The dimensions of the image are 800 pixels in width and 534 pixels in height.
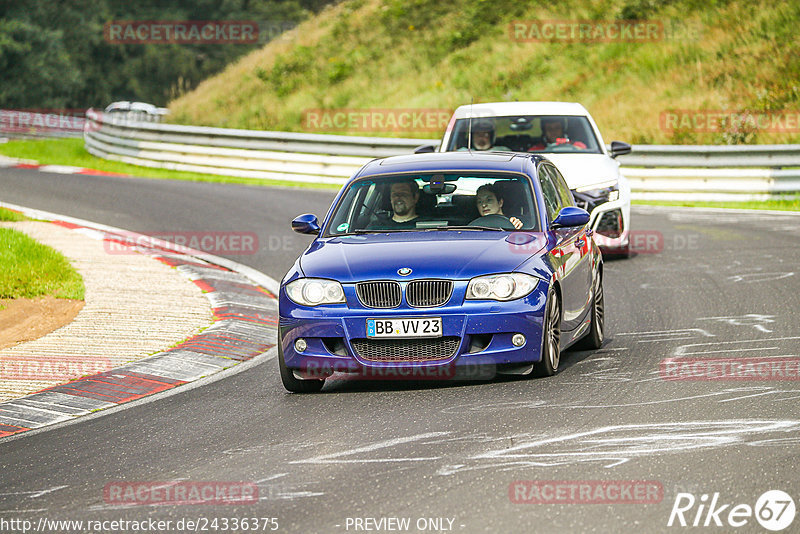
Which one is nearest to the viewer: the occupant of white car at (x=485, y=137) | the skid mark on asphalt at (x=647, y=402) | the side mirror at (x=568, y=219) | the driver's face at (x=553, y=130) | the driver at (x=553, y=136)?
the skid mark on asphalt at (x=647, y=402)

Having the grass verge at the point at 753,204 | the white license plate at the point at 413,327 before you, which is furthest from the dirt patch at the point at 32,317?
the grass verge at the point at 753,204

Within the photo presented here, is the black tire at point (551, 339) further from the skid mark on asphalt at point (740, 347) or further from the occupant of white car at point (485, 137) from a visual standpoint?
the occupant of white car at point (485, 137)

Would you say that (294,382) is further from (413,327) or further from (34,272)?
(34,272)

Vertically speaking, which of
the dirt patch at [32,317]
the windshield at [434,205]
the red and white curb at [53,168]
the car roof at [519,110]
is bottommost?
the dirt patch at [32,317]

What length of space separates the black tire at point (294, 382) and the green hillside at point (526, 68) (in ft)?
61.9

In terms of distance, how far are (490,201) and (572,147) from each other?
626 cm

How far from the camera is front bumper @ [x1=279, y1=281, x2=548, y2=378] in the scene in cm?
808

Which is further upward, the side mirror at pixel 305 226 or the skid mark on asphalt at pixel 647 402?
the side mirror at pixel 305 226

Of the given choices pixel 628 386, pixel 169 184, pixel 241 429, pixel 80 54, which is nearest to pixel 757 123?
pixel 169 184

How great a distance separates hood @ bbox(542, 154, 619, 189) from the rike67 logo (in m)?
9.16

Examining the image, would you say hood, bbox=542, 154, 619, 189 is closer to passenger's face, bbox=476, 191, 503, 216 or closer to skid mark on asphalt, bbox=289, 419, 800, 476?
passenger's face, bbox=476, 191, 503, 216

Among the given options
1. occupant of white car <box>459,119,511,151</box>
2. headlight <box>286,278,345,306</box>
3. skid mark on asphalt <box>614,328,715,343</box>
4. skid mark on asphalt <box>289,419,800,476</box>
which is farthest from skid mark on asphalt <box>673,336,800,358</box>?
occupant of white car <box>459,119,511,151</box>

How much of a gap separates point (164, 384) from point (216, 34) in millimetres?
68726

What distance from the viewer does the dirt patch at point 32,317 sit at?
10.7 metres
